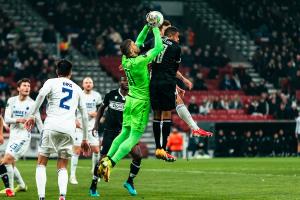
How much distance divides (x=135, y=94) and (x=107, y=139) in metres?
2.90

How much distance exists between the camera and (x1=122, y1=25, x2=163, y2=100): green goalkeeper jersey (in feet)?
58.3

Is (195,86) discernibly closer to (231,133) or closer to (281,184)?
(231,133)

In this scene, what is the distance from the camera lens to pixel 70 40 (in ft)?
171

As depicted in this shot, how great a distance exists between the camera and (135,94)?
18453mm

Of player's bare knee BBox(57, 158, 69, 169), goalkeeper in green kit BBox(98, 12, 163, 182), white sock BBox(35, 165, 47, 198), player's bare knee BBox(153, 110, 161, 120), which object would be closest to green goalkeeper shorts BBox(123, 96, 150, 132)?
goalkeeper in green kit BBox(98, 12, 163, 182)

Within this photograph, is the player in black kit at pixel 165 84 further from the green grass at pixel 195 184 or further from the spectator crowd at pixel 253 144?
the spectator crowd at pixel 253 144

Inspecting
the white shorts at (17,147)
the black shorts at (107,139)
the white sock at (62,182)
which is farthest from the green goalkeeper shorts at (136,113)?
the white shorts at (17,147)

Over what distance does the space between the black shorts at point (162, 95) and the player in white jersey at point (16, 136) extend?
10.5 feet

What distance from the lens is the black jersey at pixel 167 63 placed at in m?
18.4

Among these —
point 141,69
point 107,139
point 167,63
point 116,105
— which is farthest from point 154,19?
point 107,139

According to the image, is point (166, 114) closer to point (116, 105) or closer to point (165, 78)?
point (165, 78)

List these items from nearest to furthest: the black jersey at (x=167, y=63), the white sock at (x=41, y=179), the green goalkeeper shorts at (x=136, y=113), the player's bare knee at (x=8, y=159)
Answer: the white sock at (x=41, y=179), the green goalkeeper shorts at (x=136, y=113), the black jersey at (x=167, y=63), the player's bare knee at (x=8, y=159)

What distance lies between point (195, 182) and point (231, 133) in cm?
2293

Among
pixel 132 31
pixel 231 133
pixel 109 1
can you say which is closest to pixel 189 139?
pixel 231 133
